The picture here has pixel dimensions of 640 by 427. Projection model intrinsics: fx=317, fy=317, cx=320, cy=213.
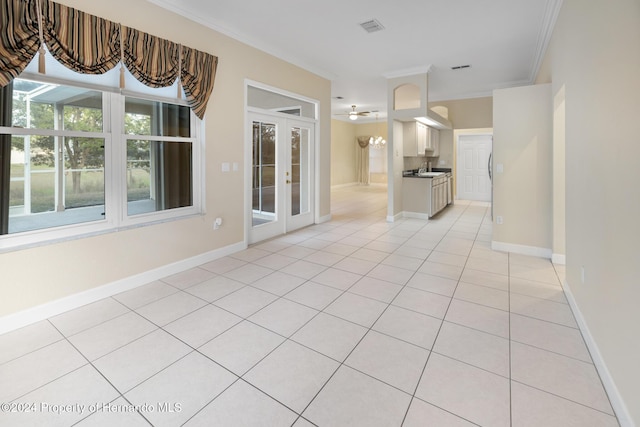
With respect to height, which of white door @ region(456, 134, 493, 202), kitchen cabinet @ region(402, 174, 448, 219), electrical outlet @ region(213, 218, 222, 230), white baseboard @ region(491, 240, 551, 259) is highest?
white door @ region(456, 134, 493, 202)

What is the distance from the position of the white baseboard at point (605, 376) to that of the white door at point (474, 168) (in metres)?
7.57

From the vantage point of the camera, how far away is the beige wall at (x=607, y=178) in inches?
60.6

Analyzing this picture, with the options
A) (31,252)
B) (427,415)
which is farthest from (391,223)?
(31,252)

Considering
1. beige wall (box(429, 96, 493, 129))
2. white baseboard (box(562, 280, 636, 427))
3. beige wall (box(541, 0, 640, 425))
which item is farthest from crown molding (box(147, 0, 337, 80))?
white baseboard (box(562, 280, 636, 427))

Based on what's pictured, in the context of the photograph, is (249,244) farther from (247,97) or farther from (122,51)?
(122,51)

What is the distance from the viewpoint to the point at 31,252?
8.55 feet

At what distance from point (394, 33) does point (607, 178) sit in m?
3.43

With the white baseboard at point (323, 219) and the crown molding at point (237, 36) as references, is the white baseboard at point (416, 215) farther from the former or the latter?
the crown molding at point (237, 36)

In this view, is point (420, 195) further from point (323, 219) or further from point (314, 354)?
point (314, 354)

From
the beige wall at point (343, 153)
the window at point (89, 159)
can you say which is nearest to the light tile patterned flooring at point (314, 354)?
the window at point (89, 159)

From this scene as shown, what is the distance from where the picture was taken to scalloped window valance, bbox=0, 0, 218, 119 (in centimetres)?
234

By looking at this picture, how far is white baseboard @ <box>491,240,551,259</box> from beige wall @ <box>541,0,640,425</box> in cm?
161

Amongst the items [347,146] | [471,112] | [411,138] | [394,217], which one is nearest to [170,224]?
[394,217]

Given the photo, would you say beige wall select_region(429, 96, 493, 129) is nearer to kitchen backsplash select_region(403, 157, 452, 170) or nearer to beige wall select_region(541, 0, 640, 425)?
kitchen backsplash select_region(403, 157, 452, 170)
